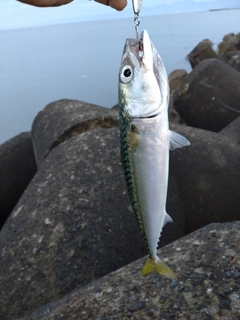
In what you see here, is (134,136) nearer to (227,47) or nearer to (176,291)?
(176,291)

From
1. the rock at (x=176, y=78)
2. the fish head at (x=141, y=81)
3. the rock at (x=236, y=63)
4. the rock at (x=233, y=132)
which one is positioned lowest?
the rock at (x=176, y=78)

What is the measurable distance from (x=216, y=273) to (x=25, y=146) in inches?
137

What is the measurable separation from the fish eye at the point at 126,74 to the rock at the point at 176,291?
1.00m

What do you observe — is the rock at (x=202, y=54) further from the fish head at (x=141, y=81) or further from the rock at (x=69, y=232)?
the fish head at (x=141, y=81)

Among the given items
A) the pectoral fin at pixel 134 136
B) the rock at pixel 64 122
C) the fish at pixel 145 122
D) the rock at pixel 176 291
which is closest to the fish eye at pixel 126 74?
the fish at pixel 145 122

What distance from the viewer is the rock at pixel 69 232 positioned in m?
2.54

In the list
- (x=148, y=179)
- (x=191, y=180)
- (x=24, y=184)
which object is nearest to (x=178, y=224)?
(x=191, y=180)

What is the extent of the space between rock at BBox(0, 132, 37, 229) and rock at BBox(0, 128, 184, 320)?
1612 millimetres

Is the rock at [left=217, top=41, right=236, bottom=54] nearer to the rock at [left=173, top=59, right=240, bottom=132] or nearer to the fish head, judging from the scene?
the rock at [left=173, top=59, right=240, bottom=132]

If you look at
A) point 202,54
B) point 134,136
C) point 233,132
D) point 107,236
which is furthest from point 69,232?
point 202,54

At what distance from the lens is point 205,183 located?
328 cm

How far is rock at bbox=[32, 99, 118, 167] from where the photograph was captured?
3.92 m

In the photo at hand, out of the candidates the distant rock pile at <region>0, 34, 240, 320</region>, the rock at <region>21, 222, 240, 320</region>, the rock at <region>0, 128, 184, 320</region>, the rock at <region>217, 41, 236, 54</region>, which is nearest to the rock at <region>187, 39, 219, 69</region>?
the rock at <region>217, 41, 236, 54</region>

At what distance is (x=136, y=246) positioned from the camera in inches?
106
